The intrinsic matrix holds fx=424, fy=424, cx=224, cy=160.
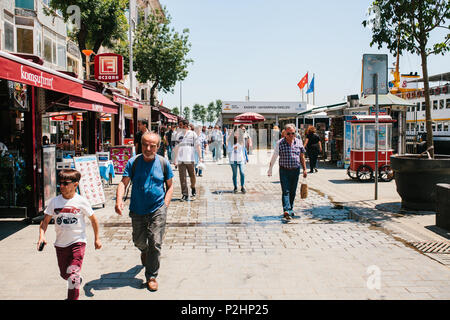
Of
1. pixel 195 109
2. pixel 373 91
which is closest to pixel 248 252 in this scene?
pixel 373 91

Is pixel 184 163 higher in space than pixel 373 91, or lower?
lower

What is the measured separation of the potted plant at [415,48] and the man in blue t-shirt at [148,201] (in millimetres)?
5404

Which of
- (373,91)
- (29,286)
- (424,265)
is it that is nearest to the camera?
(29,286)

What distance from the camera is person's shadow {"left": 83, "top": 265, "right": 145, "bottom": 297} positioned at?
4.26 metres

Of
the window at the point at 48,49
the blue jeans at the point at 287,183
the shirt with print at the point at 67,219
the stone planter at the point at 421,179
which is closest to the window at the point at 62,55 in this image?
the window at the point at 48,49

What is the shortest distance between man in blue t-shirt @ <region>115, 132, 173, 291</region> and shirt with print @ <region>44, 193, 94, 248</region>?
0.55 m

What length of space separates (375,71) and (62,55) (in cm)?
1936

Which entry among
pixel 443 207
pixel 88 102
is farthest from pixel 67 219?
pixel 88 102

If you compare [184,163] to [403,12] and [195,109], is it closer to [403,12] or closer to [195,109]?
[403,12]

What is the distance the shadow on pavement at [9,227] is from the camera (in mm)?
6500

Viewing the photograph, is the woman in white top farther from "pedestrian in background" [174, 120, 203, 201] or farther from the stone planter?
the stone planter

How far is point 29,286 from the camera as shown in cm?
427
